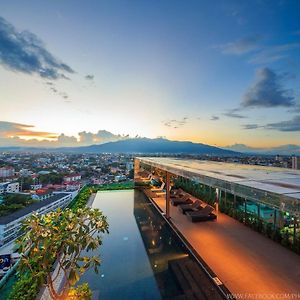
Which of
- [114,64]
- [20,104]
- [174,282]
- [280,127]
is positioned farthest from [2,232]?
[280,127]

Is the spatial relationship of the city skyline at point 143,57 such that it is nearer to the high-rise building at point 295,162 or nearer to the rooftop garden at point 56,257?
the high-rise building at point 295,162

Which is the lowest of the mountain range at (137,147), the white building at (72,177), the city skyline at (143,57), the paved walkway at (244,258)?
the white building at (72,177)

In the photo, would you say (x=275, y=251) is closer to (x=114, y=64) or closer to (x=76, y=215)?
(x=76, y=215)

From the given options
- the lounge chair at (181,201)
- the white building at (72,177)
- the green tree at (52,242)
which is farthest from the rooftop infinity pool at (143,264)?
the white building at (72,177)

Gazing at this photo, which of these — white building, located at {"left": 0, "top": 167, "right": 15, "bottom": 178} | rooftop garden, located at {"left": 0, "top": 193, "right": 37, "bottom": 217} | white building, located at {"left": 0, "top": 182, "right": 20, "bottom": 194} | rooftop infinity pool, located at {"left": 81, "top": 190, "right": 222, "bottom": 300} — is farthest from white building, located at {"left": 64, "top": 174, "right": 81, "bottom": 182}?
rooftop infinity pool, located at {"left": 81, "top": 190, "right": 222, "bottom": 300}

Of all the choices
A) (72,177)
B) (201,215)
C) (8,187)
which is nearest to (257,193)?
(201,215)

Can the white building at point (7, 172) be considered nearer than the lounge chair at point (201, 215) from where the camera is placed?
No

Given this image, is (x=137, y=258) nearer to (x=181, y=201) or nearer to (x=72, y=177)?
(x=181, y=201)
